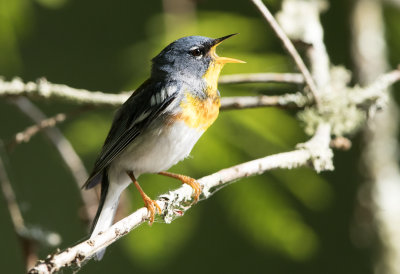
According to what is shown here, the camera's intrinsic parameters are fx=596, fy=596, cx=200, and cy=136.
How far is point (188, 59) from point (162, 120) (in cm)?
39

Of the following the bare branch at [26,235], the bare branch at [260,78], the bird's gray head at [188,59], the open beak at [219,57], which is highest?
the bird's gray head at [188,59]

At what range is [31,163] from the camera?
19.2 feet

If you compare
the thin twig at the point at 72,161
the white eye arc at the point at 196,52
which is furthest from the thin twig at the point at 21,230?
the white eye arc at the point at 196,52

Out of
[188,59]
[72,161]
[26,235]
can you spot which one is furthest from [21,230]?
[188,59]

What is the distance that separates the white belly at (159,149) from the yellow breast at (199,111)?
27mm

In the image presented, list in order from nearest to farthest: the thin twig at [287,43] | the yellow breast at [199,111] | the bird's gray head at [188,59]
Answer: the thin twig at [287,43]
the yellow breast at [199,111]
the bird's gray head at [188,59]

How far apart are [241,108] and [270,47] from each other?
0.75 m

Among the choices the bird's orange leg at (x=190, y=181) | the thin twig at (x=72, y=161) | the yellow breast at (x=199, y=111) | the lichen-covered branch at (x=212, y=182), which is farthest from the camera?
the thin twig at (x=72, y=161)

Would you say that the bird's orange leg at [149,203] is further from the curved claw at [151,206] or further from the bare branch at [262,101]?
the bare branch at [262,101]

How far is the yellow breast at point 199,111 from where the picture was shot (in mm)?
2646

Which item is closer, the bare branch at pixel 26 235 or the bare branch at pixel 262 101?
the bare branch at pixel 26 235

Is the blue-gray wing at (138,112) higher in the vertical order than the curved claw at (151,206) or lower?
higher

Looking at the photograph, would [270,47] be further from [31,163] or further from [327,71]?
[31,163]

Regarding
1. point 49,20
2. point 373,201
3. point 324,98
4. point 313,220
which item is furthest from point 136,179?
point 49,20
